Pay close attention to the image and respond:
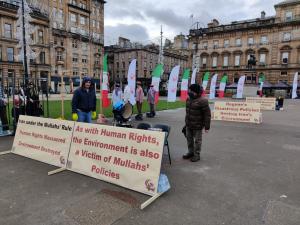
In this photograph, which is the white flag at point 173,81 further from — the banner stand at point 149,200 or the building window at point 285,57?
the building window at point 285,57

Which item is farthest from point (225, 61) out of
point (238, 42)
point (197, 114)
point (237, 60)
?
point (197, 114)

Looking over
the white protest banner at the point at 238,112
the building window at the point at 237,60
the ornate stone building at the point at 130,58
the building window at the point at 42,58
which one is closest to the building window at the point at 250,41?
the building window at the point at 237,60

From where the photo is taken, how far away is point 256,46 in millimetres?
55094

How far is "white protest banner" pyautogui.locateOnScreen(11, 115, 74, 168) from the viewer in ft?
16.8

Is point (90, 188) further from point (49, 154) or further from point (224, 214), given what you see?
point (224, 214)

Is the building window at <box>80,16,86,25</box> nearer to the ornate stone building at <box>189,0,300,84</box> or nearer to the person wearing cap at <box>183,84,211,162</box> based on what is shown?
the ornate stone building at <box>189,0,300,84</box>

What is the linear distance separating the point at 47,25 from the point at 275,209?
181 feet

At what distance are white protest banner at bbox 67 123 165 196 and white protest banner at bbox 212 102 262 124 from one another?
31.4 feet

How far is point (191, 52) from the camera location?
6256 cm

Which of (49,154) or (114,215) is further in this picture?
(49,154)

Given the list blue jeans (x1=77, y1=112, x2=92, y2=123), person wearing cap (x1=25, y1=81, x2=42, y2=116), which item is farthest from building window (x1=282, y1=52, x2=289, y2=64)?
blue jeans (x1=77, y1=112, x2=92, y2=123)

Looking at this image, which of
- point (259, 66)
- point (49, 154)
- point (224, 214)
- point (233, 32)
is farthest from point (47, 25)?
point (224, 214)

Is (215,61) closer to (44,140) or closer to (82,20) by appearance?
(82,20)

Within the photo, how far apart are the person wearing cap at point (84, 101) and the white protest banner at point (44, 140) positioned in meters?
1.03
